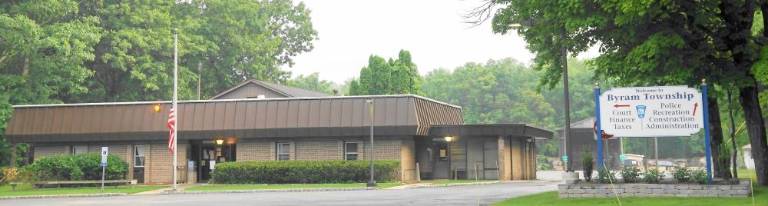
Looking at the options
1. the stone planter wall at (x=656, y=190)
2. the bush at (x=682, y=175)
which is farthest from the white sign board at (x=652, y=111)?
the stone planter wall at (x=656, y=190)

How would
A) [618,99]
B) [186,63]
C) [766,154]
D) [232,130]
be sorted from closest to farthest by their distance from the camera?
1. [618,99]
2. [766,154]
3. [232,130]
4. [186,63]

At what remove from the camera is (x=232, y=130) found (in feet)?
128

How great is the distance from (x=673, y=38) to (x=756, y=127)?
496 cm

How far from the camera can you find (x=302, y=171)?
36906 mm

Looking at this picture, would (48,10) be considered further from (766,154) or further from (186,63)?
(766,154)

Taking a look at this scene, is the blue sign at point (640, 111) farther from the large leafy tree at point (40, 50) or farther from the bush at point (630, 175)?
the large leafy tree at point (40, 50)

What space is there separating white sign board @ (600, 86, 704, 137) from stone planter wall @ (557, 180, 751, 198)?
142cm

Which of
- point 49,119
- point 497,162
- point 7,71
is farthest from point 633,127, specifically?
point 7,71

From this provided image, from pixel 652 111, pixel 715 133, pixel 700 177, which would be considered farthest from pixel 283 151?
pixel 700 177

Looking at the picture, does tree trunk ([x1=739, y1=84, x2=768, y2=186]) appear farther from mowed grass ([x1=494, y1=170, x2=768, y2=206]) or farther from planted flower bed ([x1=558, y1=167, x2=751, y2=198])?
planted flower bed ([x1=558, y1=167, x2=751, y2=198])

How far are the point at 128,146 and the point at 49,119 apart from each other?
4219 mm

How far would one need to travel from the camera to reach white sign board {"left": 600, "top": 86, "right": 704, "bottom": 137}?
20.7 metres

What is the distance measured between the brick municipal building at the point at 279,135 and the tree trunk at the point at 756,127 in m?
16.5

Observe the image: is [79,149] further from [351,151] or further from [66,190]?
[351,151]
